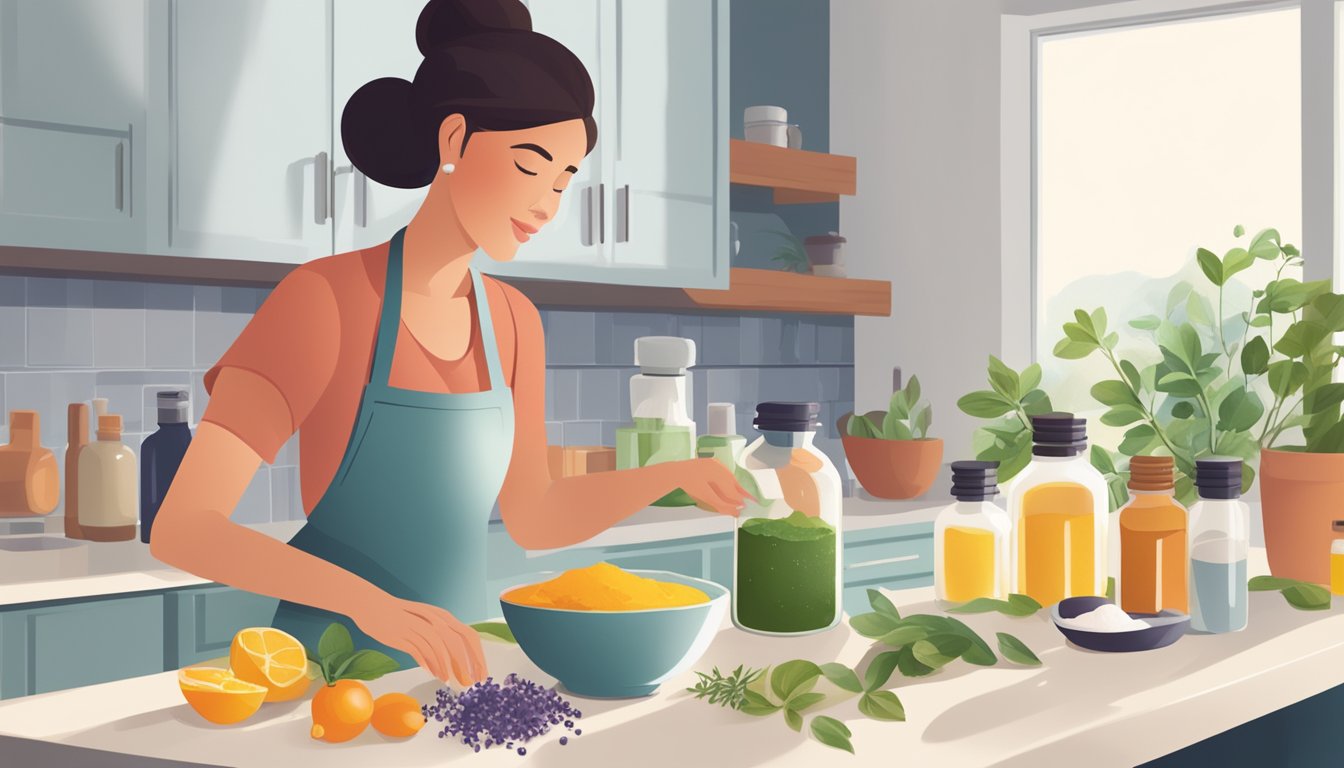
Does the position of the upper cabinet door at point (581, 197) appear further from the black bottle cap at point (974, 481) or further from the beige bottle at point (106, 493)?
the black bottle cap at point (974, 481)

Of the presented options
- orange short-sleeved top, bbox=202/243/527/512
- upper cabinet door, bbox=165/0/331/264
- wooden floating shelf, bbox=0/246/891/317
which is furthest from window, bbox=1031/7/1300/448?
orange short-sleeved top, bbox=202/243/527/512

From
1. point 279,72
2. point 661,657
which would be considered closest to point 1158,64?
point 279,72

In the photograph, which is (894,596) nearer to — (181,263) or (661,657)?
(661,657)

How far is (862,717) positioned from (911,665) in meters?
0.16

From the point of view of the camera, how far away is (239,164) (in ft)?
8.66

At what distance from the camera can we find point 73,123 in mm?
2426

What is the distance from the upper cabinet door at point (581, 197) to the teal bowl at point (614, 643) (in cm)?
203

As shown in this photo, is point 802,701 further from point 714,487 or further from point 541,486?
point 541,486

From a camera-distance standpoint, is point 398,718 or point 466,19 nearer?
point 398,718

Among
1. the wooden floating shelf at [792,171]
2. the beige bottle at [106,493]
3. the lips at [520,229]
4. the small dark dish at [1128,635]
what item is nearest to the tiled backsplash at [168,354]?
the beige bottle at [106,493]

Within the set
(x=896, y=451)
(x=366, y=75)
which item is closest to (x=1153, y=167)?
(x=896, y=451)

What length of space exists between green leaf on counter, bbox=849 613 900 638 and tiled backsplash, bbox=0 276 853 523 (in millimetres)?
2015

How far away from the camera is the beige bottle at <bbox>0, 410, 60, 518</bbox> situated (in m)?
2.60

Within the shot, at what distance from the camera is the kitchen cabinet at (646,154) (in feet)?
10.7
